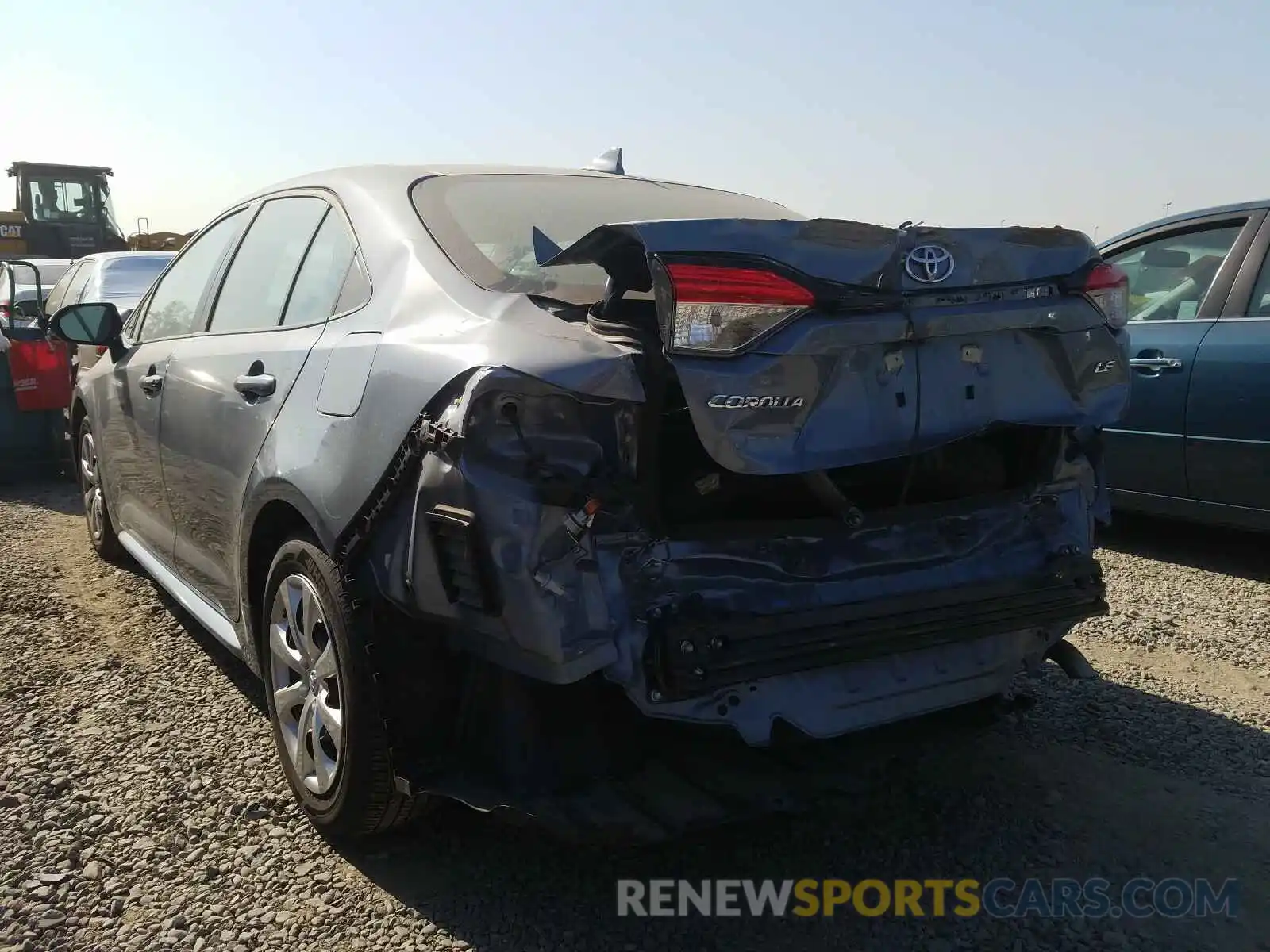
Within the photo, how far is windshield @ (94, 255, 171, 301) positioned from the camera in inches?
313

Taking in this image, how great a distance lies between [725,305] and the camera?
2.13 metres

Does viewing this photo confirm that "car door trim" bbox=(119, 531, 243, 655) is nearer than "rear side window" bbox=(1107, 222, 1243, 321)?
Yes

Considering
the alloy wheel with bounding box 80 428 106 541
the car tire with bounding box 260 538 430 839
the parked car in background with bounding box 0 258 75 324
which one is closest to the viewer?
the car tire with bounding box 260 538 430 839

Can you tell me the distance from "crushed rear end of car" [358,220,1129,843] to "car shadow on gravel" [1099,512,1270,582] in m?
3.02

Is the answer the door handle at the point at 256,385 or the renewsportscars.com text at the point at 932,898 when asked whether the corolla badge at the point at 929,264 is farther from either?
the door handle at the point at 256,385

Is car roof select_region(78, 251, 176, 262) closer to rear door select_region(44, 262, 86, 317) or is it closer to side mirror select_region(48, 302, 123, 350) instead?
rear door select_region(44, 262, 86, 317)

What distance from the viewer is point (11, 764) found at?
318cm

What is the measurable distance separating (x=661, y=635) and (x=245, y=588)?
151 cm

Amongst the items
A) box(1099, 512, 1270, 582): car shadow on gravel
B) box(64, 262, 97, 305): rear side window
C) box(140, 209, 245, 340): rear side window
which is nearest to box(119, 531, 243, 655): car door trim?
box(140, 209, 245, 340): rear side window

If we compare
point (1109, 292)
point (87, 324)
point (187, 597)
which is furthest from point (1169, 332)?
point (87, 324)

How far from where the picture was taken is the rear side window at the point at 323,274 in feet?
9.53

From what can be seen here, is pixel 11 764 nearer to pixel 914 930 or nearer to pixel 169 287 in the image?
pixel 169 287

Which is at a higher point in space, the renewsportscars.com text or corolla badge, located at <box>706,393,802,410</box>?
corolla badge, located at <box>706,393,802,410</box>

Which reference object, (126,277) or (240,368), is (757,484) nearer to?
(240,368)
